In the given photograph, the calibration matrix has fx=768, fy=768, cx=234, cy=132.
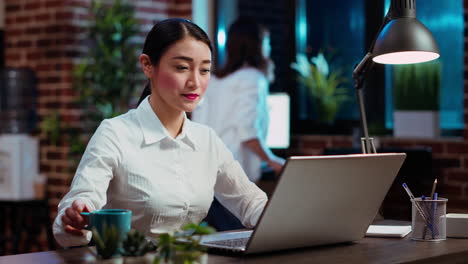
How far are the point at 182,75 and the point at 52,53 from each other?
9.61 ft

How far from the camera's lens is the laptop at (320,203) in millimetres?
1578

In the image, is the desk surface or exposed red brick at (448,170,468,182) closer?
the desk surface

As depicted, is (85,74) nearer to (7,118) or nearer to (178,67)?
(7,118)

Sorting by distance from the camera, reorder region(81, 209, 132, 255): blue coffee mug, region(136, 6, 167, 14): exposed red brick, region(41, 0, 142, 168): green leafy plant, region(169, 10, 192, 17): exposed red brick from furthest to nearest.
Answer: region(169, 10, 192, 17): exposed red brick → region(136, 6, 167, 14): exposed red brick → region(41, 0, 142, 168): green leafy plant → region(81, 209, 132, 255): blue coffee mug

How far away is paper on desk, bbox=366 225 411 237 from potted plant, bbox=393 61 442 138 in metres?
1.98

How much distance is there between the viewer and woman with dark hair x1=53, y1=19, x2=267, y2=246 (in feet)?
6.68

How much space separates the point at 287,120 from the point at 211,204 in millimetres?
2359

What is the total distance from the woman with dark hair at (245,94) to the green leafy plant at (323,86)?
0.66 meters

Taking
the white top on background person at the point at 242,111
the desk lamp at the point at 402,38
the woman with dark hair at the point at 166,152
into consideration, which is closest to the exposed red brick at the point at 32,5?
the white top on background person at the point at 242,111

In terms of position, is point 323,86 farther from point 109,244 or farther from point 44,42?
point 109,244

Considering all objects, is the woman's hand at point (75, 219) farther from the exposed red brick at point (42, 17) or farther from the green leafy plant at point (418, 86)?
the exposed red brick at point (42, 17)

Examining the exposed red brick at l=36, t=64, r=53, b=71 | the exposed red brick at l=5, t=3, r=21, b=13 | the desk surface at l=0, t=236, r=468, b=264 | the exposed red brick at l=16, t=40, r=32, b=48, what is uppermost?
the exposed red brick at l=5, t=3, r=21, b=13

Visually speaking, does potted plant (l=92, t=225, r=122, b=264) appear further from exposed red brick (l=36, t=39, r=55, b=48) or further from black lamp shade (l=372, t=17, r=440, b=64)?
exposed red brick (l=36, t=39, r=55, b=48)

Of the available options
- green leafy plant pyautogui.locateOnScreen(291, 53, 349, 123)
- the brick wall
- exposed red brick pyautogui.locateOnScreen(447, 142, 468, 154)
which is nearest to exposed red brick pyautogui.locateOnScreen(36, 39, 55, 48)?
the brick wall
